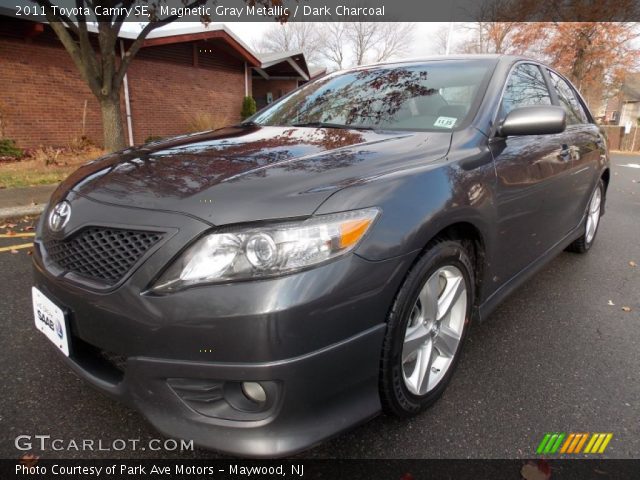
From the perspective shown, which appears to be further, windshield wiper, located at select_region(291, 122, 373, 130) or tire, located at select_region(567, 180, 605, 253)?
tire, located at select_region(567, 180, 605, 253)

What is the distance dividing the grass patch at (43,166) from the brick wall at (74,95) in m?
0.60

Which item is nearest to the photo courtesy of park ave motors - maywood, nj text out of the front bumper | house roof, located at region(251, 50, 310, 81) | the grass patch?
the front bumper

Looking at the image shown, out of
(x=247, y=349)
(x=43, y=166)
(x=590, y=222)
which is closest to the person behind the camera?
(x=247, y=349)

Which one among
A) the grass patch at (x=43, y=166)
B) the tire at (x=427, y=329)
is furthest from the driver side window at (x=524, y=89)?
the grass patch at (x=43, y=166)

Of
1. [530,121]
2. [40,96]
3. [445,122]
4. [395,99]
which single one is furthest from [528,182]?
[40,96]

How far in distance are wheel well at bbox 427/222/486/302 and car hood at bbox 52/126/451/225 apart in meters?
0.32

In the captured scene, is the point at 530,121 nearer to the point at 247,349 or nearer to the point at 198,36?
the point at 247,349

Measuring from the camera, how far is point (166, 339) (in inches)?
51.3

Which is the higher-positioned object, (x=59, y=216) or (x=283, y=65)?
(x=283, y=65)

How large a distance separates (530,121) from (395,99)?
74 centimetres

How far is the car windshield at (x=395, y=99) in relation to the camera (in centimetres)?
229

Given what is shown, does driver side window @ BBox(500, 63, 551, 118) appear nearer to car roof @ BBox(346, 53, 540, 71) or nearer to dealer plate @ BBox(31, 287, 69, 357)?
car roof @ BBox(346, 53, 540, 71)

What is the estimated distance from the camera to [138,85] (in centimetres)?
1206

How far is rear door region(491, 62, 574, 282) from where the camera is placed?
2.18 m
